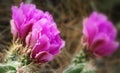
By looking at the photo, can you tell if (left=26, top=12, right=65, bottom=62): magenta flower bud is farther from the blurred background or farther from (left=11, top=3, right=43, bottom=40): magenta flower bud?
the blurred background

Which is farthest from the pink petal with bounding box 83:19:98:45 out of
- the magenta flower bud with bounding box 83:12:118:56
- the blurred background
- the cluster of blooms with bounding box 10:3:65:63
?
the cluster of blooms with bounding box 10:3:65:63

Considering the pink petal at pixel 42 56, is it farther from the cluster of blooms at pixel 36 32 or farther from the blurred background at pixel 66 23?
the blurred background at pixel 66 23

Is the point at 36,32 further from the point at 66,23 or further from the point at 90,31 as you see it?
the point at 66,23

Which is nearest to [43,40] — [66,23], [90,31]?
[90,31]

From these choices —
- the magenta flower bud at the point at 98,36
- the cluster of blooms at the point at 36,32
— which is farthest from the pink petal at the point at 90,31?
the cluster of blooms at the point at 36,32

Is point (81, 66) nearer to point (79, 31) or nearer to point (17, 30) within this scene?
point (17, 30)

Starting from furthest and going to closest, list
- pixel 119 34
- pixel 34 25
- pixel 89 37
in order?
pixel 119 34 → pixel 89 37 → pixel 34 25

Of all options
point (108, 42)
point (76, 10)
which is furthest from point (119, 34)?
point (108, 42)
